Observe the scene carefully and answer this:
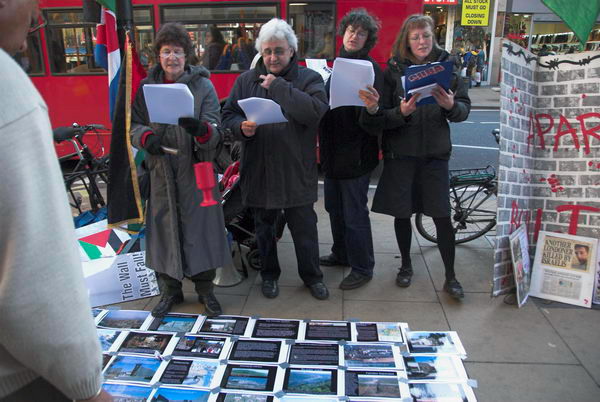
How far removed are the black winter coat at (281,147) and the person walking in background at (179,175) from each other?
0.91 ft

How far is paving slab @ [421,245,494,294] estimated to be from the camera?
391cm

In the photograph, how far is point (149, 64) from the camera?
24.8 ft

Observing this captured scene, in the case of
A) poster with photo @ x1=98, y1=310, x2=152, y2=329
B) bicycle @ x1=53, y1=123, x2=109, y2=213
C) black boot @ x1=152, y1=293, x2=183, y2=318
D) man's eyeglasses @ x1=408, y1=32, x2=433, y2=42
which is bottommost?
poster with photo @ x1=98, y1=310, x2=152, y2=329

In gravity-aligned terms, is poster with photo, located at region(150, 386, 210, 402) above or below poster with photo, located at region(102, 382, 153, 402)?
below

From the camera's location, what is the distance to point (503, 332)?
10.5 ft

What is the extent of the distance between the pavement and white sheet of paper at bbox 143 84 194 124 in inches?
57.1

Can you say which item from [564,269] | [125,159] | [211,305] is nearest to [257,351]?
[211,305]

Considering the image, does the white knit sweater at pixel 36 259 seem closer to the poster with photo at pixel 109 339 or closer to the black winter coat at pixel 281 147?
the poster with photo at pixel 109 339

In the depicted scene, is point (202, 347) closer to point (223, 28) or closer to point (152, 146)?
point (152, 146)

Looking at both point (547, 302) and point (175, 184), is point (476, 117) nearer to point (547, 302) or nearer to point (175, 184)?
point (547, 302)

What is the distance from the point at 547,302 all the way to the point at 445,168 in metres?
1.25

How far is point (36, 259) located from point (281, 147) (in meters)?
2.54

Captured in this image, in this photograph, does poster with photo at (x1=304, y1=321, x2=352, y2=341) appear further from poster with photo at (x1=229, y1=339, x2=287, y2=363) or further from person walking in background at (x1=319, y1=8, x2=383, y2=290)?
person walking in background at (x1=319, y1=8, x2=383, y2=290)

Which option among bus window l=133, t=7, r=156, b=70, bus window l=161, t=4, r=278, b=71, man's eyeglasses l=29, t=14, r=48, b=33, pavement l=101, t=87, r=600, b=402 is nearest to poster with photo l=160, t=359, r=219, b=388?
pavement l=101, t=87, r=600, b=402
